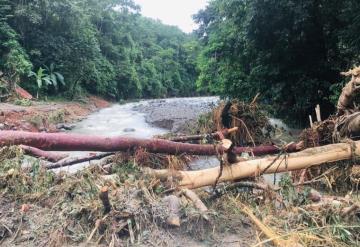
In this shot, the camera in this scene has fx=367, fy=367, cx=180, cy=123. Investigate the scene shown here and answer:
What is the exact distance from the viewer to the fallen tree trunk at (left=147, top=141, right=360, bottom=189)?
15.9ft

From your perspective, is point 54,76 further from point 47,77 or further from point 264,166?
point 264,166

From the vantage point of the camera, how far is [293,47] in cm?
1453

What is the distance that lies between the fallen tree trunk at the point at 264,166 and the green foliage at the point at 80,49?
18274 millimetres

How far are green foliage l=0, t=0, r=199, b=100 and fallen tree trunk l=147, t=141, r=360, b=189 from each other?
18274 mm

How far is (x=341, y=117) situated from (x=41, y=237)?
17.2ft

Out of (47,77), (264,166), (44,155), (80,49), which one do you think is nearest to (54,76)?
(47,77)

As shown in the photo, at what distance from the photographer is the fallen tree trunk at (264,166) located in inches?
191

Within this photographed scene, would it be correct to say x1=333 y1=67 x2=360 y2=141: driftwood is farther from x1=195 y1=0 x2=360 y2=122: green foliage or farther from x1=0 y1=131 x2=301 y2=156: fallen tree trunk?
x1=195 y1=0 x2=360 y2=122: green foliage

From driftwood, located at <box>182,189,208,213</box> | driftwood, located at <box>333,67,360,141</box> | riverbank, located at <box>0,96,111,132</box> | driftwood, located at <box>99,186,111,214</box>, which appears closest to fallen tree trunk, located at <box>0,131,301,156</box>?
driftwood, located at <box>182,189,208,213</box>

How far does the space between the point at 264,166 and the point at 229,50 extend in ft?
42.4

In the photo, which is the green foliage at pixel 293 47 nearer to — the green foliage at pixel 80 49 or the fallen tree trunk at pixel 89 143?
the fallen tree trunk at pixel 89 143

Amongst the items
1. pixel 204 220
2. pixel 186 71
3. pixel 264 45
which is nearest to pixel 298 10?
pixel 264 45

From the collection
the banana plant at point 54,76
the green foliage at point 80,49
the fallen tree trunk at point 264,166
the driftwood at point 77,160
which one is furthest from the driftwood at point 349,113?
the banana plant at point 54,76

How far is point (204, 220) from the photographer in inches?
158
